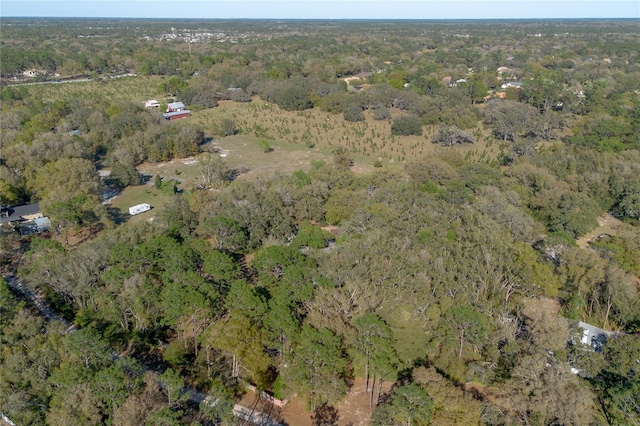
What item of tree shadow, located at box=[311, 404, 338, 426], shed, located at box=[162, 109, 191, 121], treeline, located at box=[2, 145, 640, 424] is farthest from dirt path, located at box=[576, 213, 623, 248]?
shed, located at box=[162, 109, 191, 121]

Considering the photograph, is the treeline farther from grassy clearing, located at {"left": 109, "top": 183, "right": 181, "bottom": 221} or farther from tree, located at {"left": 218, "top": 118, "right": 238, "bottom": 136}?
tree, located at {"left": 218, "top": 118, "right": 238, "bottom": 136}

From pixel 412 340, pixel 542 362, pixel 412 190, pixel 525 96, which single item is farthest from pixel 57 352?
pixel 525 96

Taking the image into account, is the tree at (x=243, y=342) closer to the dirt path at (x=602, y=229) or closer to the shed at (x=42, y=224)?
the shed at (x=42, y=224)

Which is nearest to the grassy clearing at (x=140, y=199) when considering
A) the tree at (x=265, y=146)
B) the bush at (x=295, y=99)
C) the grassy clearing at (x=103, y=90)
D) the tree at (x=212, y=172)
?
the tree at (x=212, y=172)

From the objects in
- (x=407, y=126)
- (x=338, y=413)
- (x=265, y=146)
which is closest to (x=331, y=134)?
(x=407, y=126)

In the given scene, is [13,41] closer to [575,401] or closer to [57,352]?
[57,352]

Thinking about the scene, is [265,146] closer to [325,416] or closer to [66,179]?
[66,179]
